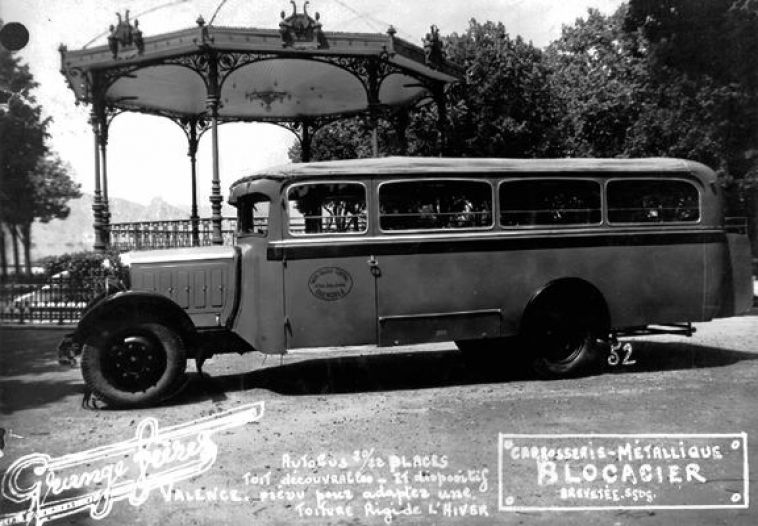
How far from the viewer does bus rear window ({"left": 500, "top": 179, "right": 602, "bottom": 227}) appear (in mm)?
6512

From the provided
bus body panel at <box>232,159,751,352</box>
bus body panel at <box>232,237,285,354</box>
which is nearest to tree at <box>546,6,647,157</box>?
bus body panel at <box>232,159,751,352</box>

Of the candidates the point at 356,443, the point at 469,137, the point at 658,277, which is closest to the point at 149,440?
the point at 356,443

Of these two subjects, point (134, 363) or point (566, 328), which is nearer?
point (134, 363)

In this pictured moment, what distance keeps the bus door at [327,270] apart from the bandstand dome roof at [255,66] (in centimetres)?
719

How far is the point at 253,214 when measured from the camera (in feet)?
21.2

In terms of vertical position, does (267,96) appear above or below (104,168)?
above

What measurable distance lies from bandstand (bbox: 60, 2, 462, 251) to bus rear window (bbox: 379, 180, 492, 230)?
6.54m

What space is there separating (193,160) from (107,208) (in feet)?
14.9

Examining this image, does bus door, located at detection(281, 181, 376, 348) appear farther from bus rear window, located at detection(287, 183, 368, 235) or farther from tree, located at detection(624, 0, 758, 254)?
tree, located at detection(624, 0, 758, 254)

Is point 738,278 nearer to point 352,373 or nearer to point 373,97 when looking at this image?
point 352,373

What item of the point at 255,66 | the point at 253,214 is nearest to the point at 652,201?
the point at 253,214

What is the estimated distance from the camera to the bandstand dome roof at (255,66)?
12281 millimetres

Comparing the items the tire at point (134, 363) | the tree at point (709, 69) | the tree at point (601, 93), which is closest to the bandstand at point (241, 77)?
the tree at point (709, 69)

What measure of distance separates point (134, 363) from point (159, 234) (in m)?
11.4
